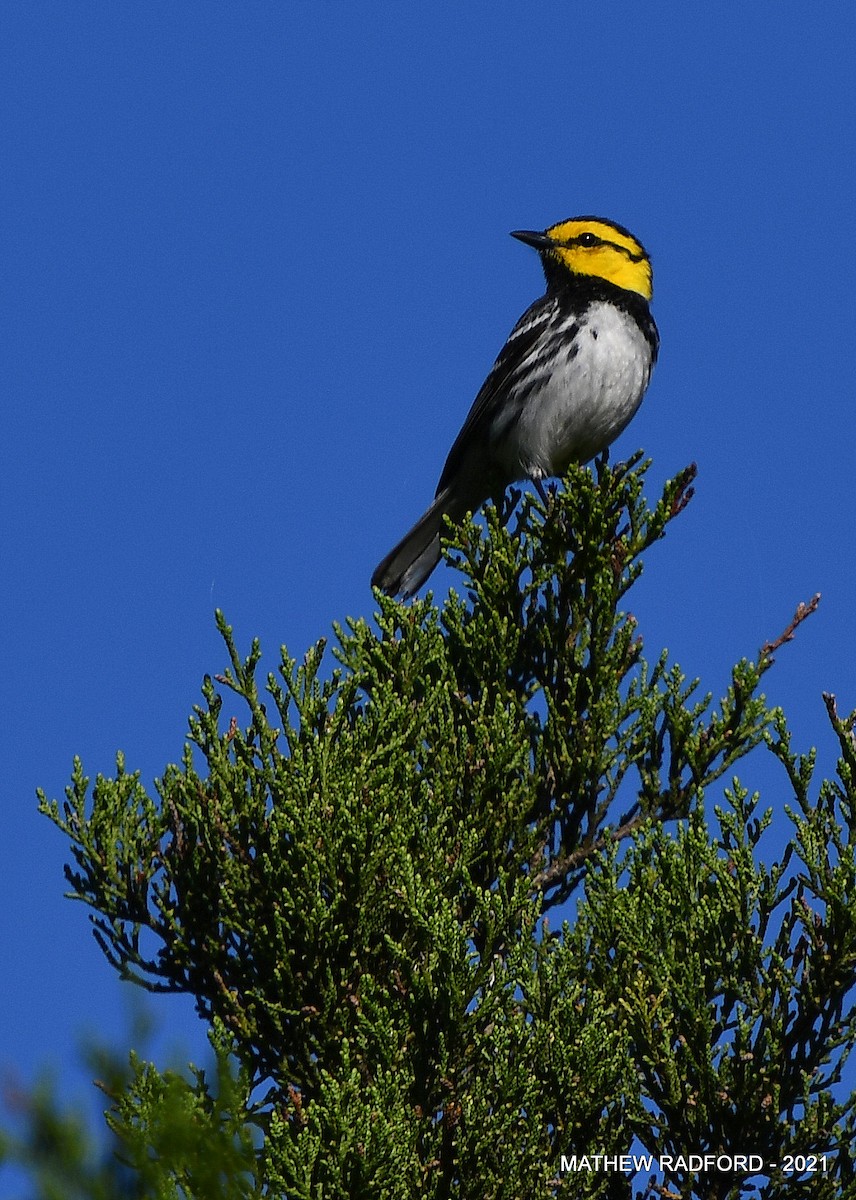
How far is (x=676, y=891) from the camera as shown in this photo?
3928mm

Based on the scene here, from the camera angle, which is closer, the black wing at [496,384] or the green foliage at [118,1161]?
the green foliage at [118,1161]

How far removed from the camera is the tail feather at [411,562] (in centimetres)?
652

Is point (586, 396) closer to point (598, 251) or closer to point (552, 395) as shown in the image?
point (552, 395)

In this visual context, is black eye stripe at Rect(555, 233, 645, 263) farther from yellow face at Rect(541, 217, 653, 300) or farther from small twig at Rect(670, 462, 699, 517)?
small twig at Rect(670, 462, 699, 517)

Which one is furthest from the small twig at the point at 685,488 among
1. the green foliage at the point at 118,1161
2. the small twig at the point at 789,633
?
the green foliage at the point at 118,1161

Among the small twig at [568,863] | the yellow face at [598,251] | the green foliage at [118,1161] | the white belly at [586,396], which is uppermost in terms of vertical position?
the yellow face at [598,251]

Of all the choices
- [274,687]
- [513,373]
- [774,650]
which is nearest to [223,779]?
[274,687]

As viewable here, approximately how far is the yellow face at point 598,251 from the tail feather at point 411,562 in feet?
5.96

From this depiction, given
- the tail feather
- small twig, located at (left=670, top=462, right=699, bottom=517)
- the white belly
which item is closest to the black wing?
the white belly

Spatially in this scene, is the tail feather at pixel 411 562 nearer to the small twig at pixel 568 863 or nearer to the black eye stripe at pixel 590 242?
the black eye stripe at pixel 590 242

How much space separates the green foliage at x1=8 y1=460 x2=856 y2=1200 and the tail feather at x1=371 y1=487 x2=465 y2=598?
6.34ft

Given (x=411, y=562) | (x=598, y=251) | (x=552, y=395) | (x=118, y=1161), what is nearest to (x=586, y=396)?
(x=552, y=395)

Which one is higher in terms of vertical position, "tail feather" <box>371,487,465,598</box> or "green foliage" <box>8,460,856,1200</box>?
"tail feather" <box>371,487,465,598</box>

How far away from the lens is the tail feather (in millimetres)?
6516
